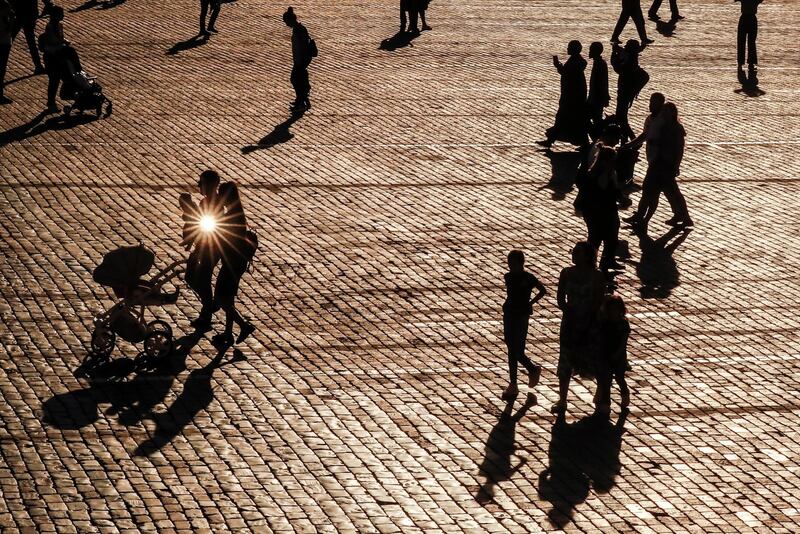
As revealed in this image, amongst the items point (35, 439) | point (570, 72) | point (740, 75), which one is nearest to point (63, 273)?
point (35, 439)

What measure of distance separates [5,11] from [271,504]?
46.2ft

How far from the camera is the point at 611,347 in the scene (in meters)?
11.3

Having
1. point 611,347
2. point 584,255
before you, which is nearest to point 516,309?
point 584,255

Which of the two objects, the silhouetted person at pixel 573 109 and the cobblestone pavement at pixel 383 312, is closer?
the cobblestone pavement at pixel 383 312

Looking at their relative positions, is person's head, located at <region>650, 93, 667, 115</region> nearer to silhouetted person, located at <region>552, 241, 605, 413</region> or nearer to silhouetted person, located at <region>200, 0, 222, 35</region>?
silhouetted person, located at <region>552, 241, 605, 413</region>

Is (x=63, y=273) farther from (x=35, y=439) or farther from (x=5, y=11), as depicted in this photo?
(x=5, y=11)

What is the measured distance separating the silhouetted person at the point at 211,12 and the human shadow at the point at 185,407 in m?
14.6

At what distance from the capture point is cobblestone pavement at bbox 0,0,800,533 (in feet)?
33.4

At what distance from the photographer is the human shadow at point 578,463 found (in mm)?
10188

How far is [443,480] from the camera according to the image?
10438 millimetres

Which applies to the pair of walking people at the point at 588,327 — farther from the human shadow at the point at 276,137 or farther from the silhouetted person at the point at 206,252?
the human shadow at the point at 276,137

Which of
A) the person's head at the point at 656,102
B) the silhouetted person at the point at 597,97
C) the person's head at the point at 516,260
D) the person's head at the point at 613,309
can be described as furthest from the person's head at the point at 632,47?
the person's head at the point at 613,309

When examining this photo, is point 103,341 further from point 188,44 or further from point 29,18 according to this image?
point 188,44

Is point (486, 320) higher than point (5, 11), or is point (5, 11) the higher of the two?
point (5, 11)
